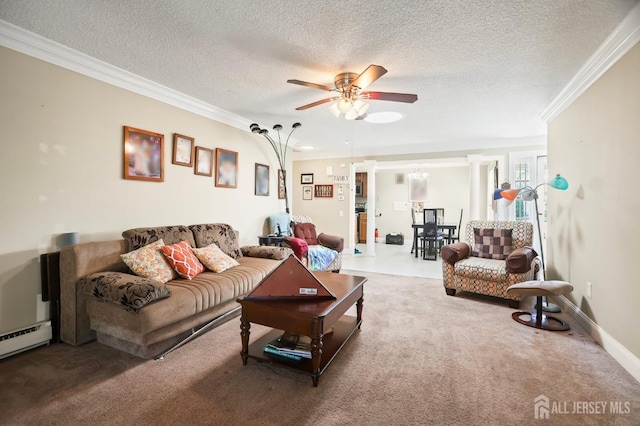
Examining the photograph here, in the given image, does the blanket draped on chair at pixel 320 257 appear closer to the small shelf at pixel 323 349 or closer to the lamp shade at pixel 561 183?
the small shelf at pixel 323 349

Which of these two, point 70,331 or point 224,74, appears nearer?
point 70,331

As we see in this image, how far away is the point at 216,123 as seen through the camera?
392 centimetres

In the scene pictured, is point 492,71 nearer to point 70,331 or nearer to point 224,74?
point 224,74

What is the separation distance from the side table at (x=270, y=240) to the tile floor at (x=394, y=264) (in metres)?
1.53

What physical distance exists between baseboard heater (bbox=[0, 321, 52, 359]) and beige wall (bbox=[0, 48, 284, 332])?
56mm

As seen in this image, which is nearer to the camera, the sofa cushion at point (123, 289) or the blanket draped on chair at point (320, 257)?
the sofa cushion at point (123, 289)

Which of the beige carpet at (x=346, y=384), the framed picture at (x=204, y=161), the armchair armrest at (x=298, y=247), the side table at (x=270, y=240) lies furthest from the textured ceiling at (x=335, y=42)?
the beige carpet at (x=346, y=384)

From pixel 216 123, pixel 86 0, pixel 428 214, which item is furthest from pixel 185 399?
pixel 428 214

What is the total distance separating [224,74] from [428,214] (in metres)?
5.22

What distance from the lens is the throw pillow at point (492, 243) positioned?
12.7 feet

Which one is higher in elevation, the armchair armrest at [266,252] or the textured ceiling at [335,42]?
the textured ceiling at [335,42]

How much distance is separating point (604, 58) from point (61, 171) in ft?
14.7

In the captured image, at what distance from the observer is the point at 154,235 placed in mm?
2828

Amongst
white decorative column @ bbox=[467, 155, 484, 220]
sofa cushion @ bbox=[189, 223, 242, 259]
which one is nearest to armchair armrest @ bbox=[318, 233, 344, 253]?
sofa cushion @ bbox=[189, 223, 242, 259]
